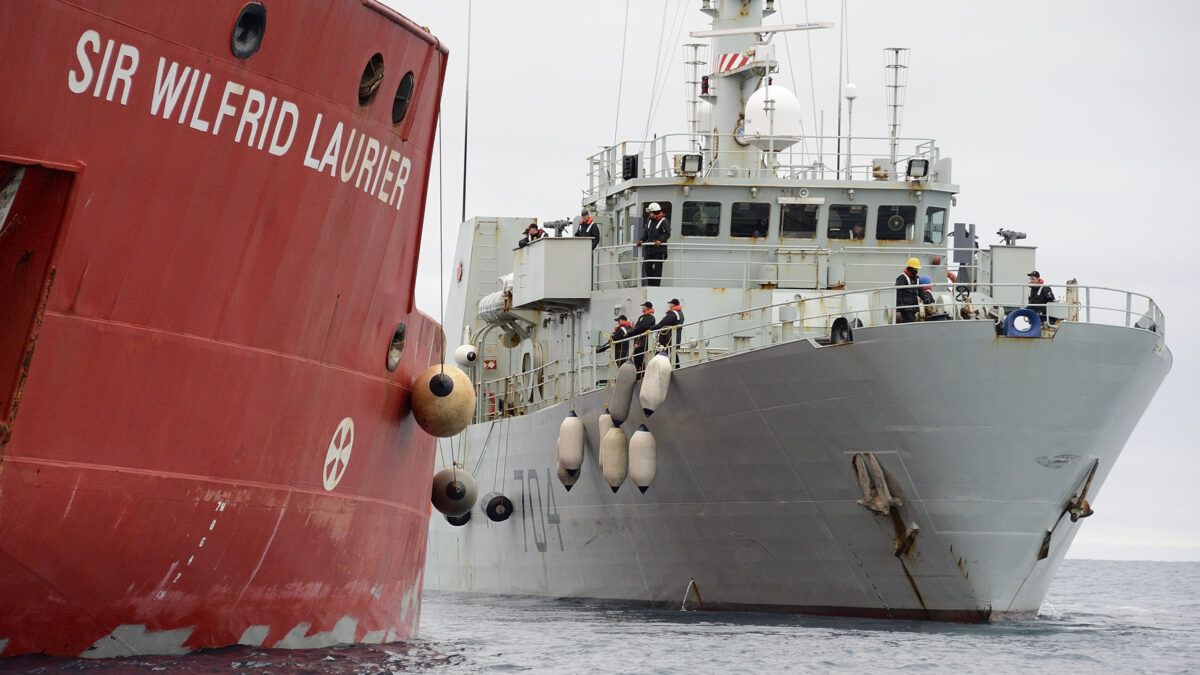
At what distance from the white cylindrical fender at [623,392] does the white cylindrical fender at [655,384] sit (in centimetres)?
83

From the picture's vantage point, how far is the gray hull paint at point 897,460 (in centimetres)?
1585

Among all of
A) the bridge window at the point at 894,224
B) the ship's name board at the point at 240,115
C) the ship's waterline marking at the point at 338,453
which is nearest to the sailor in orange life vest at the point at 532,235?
the bridge window at the point at 894,224

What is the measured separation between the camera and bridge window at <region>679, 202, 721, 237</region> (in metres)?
22.4

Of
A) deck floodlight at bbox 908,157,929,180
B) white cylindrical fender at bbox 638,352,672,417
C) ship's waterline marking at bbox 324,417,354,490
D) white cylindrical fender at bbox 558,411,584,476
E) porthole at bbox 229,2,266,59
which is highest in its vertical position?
deck floodlight at bbox 908,157,929,180

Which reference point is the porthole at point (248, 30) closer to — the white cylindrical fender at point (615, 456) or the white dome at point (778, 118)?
the white cylindrical fender at point (615, 456)

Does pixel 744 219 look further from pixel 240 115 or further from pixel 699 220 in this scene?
pixel 240 115

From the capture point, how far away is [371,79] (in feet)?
35.7

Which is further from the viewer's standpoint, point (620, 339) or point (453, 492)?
point (620, 339)

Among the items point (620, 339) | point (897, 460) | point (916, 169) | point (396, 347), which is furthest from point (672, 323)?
point (396, 347)

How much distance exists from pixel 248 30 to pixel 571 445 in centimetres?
1159

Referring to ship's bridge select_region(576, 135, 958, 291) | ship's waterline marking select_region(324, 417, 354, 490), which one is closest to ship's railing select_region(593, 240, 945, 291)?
ship's bridge select_region(576, 135, 958, 291)

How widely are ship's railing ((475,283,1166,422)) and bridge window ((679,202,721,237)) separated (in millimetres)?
1575

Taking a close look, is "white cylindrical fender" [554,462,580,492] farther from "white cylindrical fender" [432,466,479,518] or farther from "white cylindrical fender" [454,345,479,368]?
"white cylindrical fender" [454,345,479,368]

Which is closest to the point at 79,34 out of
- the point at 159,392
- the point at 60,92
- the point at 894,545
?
the point at 60,92
